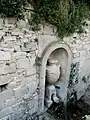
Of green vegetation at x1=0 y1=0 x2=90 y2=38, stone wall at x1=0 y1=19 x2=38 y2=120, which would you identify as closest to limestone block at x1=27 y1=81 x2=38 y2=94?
stone wall at x1=0 y1=19 x2=38 y2=120

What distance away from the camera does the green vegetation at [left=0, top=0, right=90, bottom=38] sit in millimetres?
2818

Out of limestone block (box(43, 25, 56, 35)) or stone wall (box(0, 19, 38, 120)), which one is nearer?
stone wall (box(0, 19, 38, 120))

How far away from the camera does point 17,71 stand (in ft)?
10.5

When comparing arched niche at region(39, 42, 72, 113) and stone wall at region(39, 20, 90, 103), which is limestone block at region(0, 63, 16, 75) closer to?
arched niche at region(39, 42, 72, 113)

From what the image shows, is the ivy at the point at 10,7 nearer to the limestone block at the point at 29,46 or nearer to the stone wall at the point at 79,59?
the limestone block at the point at 29,46

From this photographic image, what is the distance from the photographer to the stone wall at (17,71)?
2943 millimetres

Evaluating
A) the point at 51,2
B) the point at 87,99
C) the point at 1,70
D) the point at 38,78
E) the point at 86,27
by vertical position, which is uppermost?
the point at 51,2

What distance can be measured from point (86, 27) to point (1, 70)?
2616 millimetres

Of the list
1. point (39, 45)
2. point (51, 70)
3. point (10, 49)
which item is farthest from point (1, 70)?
point (51, 70)

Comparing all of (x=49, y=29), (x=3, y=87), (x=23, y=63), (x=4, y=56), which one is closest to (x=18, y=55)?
(x=23, y=63)

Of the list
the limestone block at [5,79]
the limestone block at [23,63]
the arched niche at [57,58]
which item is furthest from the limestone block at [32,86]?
the limestone block at [5,79]

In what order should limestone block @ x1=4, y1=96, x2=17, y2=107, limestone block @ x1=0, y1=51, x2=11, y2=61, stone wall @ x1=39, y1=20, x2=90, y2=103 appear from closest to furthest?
limestone block @ x1=0, y1=51, x2=11, y2=61 < limestone block @ x1=4, y1=96, x2=17, y2=107 < stone wall @ x1=39, y1=20, x2=90, y2=103

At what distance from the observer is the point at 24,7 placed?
309 cm

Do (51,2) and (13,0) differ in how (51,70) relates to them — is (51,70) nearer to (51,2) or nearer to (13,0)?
(51,2)
